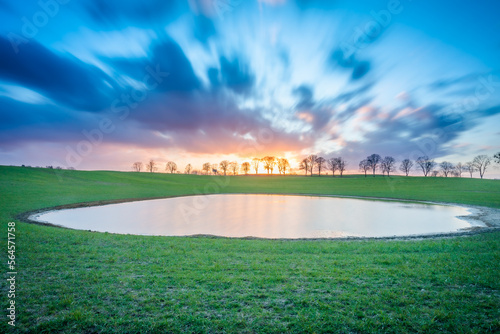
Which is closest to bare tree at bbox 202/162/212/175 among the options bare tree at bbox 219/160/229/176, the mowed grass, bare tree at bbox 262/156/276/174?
bare tree at bbox 219/160/229/176

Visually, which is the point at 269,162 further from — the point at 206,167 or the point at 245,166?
the point at 206,167

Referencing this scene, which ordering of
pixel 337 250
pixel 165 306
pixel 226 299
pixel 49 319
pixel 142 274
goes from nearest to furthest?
pixel 49 319
pixel 165 306
pixel 226 299
pixel 142 274
pixel 337 250

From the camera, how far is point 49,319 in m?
5.43

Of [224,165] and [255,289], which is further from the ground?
[224,165]

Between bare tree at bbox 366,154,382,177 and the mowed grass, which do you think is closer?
the mowed grass

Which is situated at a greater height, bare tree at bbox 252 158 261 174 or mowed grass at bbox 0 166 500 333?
bare tree at bbox 252 158 261 174

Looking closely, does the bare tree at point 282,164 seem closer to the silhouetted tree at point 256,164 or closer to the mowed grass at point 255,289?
the silhouetted tree at point 256,164

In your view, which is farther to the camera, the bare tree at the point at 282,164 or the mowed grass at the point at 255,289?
the bare tree at the point at 282,164

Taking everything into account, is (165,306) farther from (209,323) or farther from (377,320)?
→ (377,320)

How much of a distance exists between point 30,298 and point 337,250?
11575mm

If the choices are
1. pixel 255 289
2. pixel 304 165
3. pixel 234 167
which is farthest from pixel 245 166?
pixel 255 289

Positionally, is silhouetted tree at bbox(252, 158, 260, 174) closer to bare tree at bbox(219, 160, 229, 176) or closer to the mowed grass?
bare tree at bbox(219, 160, 229, 176)

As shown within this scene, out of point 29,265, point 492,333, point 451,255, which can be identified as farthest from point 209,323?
point 451,255

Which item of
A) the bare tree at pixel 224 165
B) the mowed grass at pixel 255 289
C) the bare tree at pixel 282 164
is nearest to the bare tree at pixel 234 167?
the bare tree at pixel 224 165
